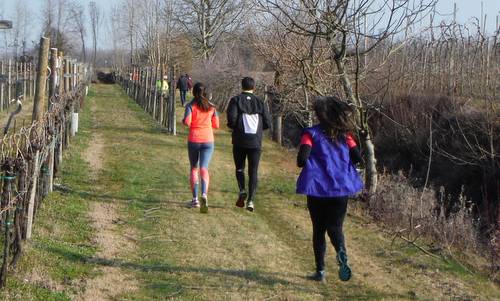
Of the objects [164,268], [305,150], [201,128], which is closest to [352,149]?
[305,150]

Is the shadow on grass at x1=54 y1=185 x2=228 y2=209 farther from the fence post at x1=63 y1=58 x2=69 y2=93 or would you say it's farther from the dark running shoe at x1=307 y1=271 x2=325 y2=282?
the fence post at x1=63 y1=58 x2=69 y2=93

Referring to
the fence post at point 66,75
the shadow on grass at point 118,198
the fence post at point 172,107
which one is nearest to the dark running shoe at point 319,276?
the shadow on grass at point 118,198

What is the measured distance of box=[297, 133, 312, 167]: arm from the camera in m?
5.70

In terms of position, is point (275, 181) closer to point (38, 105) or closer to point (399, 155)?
point (38, 105)

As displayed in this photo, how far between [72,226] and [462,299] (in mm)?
4284

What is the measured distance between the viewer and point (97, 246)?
6969mm

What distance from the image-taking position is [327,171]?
18.8 feet

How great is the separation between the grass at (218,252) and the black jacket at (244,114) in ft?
3.39

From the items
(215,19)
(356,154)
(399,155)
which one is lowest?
(399,155)

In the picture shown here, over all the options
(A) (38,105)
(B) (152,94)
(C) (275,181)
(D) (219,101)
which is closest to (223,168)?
(C) (275,181)

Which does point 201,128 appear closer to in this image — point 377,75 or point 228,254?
point 228,254

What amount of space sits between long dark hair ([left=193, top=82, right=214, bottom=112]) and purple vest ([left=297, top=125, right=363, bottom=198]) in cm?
303

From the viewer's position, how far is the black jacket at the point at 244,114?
27.7ft

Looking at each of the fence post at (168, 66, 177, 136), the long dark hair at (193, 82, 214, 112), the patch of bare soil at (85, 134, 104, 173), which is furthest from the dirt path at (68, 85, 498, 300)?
the fence post at (168, 66, 177, 136)
